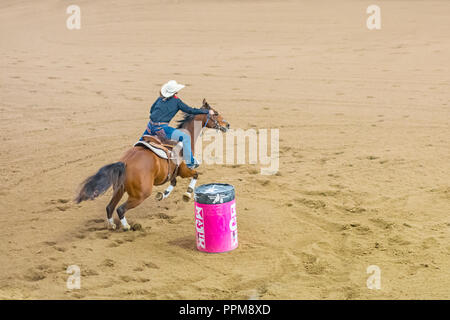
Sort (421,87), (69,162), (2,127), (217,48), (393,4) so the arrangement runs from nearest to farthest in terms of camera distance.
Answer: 1. (69,162)
2. (2,127)
3. (421,87)
4. (217,48)
5. (393,4)

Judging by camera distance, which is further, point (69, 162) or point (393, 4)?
point (393, 4)

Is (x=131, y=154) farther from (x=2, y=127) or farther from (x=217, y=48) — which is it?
(x=217, y=48)

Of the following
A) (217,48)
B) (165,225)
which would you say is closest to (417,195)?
(165,225)

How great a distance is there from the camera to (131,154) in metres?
8.05

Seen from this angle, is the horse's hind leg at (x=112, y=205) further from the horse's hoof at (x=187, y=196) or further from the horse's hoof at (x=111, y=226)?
the horse's hoof at (x=187, y=196)

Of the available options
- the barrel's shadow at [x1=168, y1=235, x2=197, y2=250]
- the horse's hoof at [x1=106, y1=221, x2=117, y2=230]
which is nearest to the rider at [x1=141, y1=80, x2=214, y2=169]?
the horse's hoof at [x1=106, y1=221, x2=117, y2=230]

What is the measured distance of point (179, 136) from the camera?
8.75 metres

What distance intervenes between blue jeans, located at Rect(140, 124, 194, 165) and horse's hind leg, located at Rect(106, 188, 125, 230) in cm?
99

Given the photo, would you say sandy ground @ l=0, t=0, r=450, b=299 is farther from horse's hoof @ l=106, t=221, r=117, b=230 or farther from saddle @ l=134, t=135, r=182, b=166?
saddle @ l=134, t=135, r=182, b=166

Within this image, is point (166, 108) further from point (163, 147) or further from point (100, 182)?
point (100, 182)

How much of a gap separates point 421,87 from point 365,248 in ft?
30.7

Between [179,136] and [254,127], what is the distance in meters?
4.71

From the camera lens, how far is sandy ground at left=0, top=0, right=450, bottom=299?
22.9ft

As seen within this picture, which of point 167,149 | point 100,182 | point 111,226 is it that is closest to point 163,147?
point 167,149
